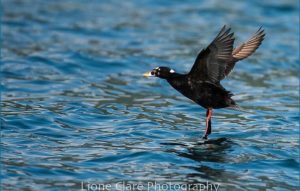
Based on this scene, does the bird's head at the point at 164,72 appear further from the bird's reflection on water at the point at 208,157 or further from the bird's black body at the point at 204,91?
the bird's reflection on water at the point at 208,157

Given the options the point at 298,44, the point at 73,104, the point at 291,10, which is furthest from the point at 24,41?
the point at 291,10

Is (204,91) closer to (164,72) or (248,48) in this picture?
(164,72)

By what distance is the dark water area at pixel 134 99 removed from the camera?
956 cm

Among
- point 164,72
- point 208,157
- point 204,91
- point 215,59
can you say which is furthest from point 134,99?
point 208,157

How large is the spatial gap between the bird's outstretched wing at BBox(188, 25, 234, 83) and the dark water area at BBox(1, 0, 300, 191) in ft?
3.15

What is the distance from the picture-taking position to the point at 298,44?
1816cm

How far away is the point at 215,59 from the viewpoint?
10.5 metres

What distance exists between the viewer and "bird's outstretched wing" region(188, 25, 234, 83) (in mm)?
10207

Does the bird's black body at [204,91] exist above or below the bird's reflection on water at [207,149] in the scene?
above

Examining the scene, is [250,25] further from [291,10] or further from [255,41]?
[255,41]

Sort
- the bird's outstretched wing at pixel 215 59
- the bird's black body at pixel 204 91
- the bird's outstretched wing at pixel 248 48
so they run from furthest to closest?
the bird's outstretched wing at pixel 248 48 → the bird's black body at pixel 204 91 → the bird's outstretched wing at pixel 215 59

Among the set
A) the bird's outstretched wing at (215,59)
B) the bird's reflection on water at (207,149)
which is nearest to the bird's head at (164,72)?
the bird's outstretched wing at (215,59)

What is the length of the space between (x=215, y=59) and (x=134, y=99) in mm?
3361

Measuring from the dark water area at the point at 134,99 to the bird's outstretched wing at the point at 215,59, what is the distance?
3.15 feet
